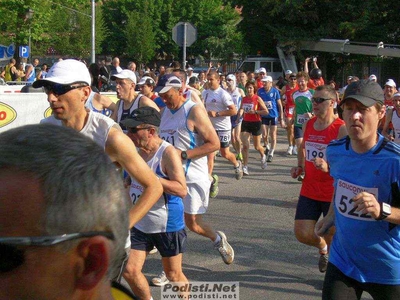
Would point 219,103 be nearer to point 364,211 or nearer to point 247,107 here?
point 247,107

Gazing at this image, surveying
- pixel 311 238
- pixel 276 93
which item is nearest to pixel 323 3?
pixel 276 93

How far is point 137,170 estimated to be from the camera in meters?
4.02

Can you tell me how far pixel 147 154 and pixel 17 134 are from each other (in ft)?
11.8

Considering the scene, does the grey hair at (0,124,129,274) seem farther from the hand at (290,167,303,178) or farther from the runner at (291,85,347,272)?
the hand at (290,167,303,178)

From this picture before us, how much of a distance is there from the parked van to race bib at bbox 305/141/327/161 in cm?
3335

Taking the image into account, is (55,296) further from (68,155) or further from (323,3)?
(323,3)

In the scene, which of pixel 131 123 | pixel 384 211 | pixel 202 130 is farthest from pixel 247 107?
pixel 384 211

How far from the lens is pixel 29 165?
4.56 feet

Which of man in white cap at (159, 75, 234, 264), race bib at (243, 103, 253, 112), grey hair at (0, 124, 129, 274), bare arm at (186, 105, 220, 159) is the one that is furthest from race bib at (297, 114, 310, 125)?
grey hair at (0, 124, 129, 274)

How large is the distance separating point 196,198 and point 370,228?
2875 mm

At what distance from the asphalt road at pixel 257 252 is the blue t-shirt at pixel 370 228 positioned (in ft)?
6.43

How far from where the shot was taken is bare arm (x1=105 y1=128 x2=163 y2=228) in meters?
4.01

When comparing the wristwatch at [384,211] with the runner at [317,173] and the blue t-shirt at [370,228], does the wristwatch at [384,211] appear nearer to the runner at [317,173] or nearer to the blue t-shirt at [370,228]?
the blue t-shirt at [370,228]

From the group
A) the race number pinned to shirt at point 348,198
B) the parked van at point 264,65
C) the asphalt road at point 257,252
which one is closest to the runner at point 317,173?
the asphalt road at point 257,252
